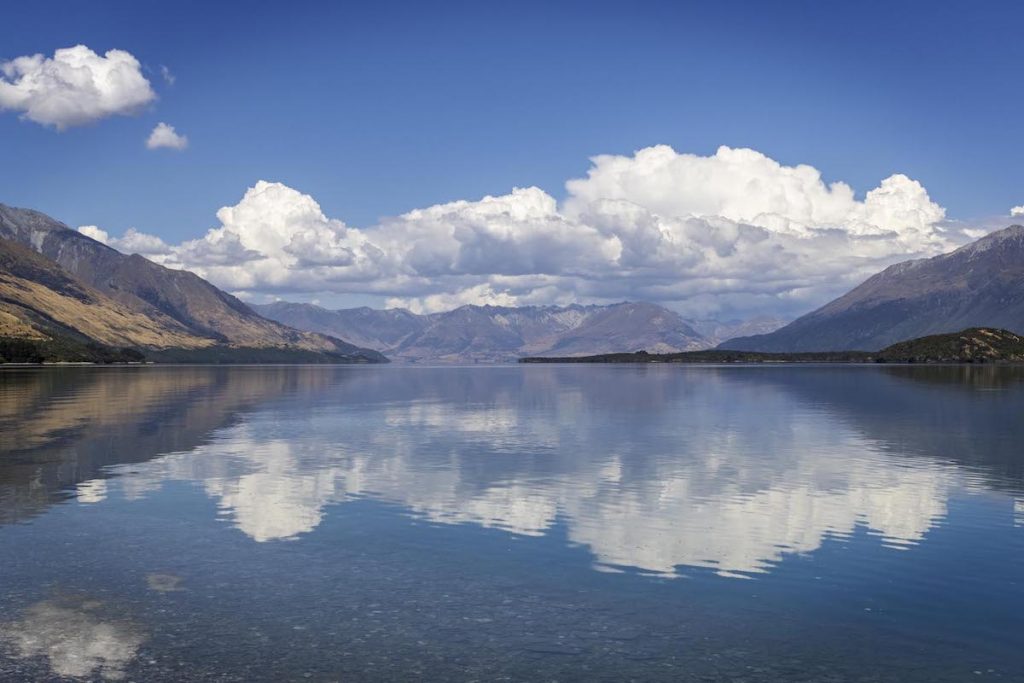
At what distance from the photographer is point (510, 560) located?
35.4 metres

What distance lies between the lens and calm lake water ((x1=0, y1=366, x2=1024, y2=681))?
79.4 feet

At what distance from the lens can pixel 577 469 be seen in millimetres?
62250

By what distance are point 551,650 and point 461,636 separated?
3.03 metres

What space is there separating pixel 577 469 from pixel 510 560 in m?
27.3

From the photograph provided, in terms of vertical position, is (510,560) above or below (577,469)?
below

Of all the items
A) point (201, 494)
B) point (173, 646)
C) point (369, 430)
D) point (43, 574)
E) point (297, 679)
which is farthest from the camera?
point (369, 430)

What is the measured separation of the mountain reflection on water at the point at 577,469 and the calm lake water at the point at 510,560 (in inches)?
12.9

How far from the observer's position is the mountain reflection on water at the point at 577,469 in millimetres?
42312

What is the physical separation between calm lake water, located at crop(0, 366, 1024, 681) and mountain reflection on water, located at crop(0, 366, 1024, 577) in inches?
12.9

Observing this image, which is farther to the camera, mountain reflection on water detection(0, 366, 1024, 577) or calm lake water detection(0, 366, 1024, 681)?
mountain reflection on water detection(0, 366, 1024, 577)

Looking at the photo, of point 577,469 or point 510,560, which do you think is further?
point 577,469

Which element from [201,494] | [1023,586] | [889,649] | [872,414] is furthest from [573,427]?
[889,649]

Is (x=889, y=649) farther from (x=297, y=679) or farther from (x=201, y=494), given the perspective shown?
(x=201, y=494)

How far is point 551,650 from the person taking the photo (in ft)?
80.9
